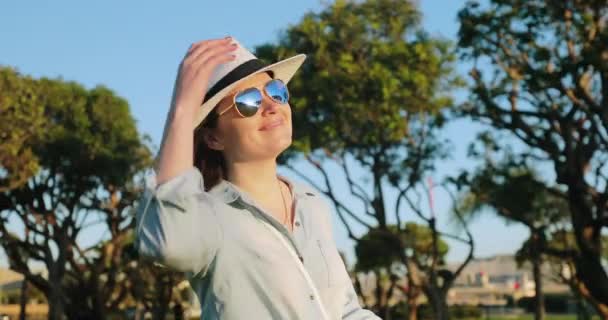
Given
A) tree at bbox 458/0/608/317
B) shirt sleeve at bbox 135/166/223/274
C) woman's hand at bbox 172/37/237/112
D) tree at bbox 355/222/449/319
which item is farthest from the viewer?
tree at bbox 355/222/449/319

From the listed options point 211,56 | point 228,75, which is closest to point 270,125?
point 228,75

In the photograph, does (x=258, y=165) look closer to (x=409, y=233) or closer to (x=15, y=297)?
(x=409, y=233)

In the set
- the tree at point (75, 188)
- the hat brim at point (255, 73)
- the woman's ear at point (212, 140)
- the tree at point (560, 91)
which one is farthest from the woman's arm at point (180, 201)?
the tree at point (75, 188)

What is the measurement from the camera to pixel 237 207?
7.89ft

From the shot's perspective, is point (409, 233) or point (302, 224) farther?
point (409, 233)

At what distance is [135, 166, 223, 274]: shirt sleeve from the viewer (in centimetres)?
209

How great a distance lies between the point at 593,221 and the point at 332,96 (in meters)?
7.90

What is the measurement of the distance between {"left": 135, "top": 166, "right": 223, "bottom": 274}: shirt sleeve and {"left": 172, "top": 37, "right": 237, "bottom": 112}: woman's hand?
0.17 m

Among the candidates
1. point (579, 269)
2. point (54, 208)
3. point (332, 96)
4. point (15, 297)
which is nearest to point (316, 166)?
point (332, 96)

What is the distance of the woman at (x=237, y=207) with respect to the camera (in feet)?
6.99

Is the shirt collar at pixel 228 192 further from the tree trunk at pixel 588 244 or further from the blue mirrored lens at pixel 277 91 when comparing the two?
the tree trunk at pixel 588 244

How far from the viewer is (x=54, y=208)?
35688 millimetres

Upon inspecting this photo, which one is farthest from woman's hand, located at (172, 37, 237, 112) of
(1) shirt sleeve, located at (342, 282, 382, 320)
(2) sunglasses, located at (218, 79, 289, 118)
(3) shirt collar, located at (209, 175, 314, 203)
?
(1) shirt sleeve, located at (342, 282, 382, 320)

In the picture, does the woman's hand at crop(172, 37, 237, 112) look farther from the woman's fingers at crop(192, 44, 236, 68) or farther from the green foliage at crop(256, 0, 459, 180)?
the green foliage at crop(256, 0, 459, 180)
